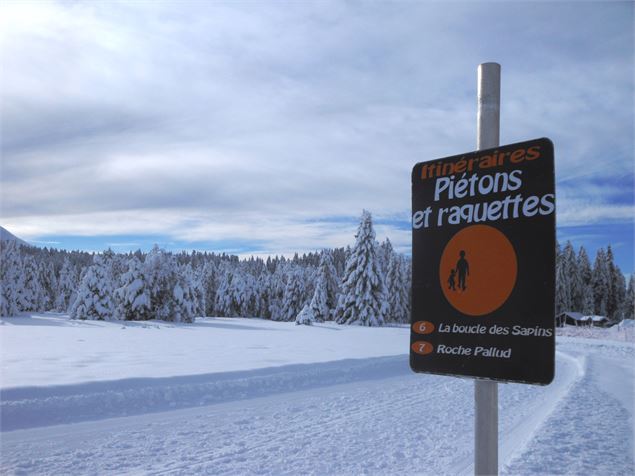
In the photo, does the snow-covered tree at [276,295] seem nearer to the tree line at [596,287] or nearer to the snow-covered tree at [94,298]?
the snow-covered tree at [94,298]

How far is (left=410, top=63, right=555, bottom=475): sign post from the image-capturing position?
214cm

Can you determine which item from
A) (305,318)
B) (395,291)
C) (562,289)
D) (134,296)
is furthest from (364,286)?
(562,289)

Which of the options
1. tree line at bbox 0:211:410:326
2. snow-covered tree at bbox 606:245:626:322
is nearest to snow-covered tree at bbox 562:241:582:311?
snow-covered tree at bbox 606:245:626:322

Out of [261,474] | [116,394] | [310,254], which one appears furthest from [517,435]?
[310,254]

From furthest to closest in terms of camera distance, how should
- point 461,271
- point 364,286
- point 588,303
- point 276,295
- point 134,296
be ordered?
point 276,295 < point 588,303 < point 364,286 < point 134,296 < point 461,271

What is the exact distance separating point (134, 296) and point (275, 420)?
123 ft

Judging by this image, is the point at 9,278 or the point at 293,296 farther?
the point at 293,296

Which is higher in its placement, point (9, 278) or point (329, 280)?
point (329, 280)

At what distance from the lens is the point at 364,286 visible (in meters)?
46.1

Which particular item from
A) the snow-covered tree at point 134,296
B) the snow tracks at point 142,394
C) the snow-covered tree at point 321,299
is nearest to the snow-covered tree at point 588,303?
the snow-covered tree at point 321,299

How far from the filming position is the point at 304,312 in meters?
42.3

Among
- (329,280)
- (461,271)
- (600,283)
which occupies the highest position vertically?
(600,283)

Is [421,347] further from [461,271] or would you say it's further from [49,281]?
[49,281]

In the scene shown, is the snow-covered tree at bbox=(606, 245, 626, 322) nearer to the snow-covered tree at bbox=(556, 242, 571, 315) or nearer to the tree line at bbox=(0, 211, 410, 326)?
the snow-covered tree at bbox=(556, 242, 571, 315)
